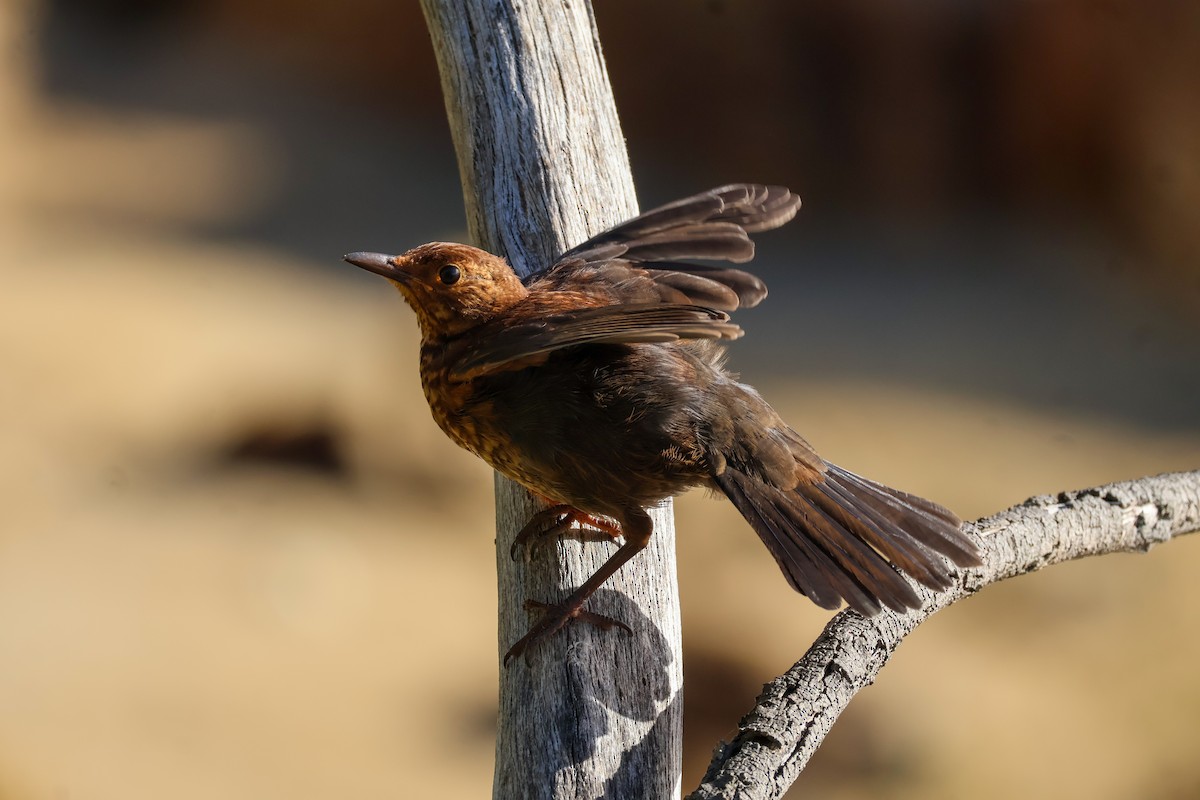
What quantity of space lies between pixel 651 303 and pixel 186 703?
10.7ft

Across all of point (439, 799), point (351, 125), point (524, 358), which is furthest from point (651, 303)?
point (351, 125)

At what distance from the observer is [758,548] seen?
5.59 metres

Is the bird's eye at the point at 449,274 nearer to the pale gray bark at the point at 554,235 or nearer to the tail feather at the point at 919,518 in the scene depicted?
the pale gray bark at the point at 554,235

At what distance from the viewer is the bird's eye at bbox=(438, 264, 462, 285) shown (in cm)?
254

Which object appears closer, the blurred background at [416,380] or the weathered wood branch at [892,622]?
the weathered wood branch at [892,622]

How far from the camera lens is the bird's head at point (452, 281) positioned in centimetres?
255

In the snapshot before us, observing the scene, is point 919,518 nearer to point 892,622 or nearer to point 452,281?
point 892,622

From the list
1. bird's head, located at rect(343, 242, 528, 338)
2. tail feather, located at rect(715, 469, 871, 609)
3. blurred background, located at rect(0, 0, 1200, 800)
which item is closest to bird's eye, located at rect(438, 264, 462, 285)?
bird's head, located at rect(343, 242, 528, 338)

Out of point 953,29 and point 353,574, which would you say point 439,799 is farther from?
point 953,29

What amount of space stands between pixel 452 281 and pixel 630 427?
0.51 metres

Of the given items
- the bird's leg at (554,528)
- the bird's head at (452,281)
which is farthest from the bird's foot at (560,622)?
the bird's head at (452,281)

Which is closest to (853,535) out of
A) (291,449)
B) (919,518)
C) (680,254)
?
(919,518)

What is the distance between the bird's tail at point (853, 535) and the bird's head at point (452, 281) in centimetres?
63

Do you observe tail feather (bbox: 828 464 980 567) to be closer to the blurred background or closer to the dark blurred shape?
the blurred background
